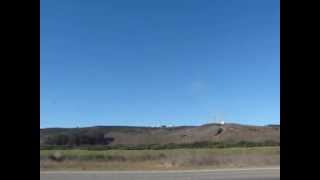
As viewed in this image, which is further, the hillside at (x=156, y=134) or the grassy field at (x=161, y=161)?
the hillside at (x=156, y=134)

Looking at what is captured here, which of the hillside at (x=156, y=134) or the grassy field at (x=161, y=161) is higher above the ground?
the hillside at (x=156, y=134)

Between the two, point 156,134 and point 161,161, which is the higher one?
point 156,134

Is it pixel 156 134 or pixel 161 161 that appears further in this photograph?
pixel 156 134

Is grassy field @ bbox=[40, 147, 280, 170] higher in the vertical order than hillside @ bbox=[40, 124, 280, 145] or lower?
lower

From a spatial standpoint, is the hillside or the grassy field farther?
the hillside

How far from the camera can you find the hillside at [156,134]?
6022cm

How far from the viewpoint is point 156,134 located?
6894cm

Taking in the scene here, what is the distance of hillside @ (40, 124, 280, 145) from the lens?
198 ft
